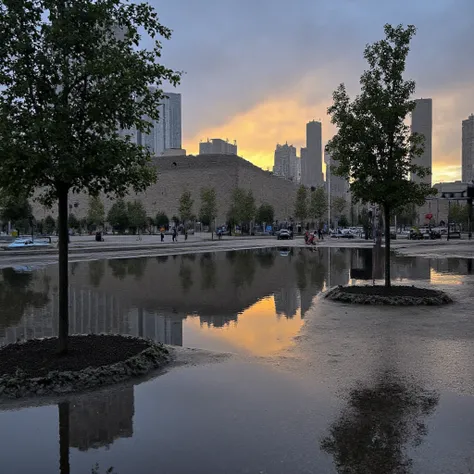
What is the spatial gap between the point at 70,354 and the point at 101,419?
2.07 m

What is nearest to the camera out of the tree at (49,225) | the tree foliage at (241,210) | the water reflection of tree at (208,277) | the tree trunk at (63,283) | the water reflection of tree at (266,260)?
the tree trunk at (63,283)

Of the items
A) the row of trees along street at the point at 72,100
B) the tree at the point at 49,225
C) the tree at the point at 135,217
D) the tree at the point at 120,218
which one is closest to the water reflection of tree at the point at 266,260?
the row of trees along street at the point at 72,100

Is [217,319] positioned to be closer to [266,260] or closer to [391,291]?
[391,291]

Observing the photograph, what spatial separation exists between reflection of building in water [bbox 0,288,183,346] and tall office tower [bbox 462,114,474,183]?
160 meters

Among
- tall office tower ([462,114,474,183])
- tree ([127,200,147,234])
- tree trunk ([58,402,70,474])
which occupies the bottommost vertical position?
tree trunk ([58,402,70,474])

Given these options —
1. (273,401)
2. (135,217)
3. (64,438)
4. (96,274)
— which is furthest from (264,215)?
(64,438)

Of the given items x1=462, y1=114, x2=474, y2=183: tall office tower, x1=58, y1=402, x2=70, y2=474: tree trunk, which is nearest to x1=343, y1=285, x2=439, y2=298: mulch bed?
x1=58, y1=402, x2=70, y2=474: tree trunk

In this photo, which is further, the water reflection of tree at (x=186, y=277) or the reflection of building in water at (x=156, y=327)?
the water reflection of tree at (x=186, y=277)

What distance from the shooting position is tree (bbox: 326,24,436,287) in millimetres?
12562

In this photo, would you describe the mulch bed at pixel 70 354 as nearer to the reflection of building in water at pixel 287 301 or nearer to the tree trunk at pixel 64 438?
the tree trunk at pixel 64 438

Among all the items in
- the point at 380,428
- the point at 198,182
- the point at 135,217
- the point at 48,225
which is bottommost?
the point at 380,428

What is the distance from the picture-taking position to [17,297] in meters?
13.6

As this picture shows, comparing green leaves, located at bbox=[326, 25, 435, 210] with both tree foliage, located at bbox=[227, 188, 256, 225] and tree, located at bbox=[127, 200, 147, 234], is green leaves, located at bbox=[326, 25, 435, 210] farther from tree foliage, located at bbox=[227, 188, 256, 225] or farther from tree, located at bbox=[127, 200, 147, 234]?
tree, located at bbox=[127, 200, 147, 234]

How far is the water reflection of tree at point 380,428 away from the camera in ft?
13.2
